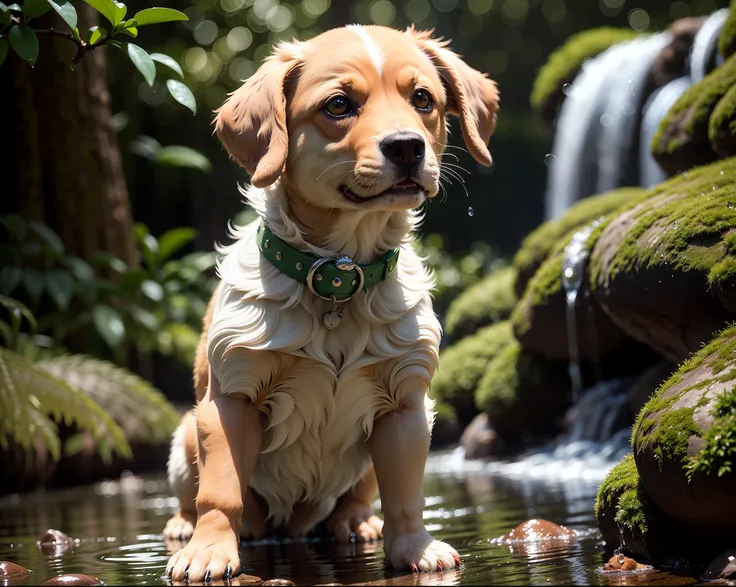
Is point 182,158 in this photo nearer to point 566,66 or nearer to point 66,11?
point 566,66

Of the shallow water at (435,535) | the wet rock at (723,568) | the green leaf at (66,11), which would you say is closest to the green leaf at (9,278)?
the shallow water at (435,535)

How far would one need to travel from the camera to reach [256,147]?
3.56m

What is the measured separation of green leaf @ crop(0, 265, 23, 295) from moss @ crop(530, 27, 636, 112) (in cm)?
719

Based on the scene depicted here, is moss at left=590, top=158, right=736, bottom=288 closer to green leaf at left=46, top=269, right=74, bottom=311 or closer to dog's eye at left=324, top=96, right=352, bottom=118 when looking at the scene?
dog's eye at left=324, top=96, right=352, bottom=118

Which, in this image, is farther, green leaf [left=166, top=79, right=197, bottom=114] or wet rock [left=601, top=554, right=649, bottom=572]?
green leaf [left=166, top=79, right=197, bottom=114]

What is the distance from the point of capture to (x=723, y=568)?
9.46 ft

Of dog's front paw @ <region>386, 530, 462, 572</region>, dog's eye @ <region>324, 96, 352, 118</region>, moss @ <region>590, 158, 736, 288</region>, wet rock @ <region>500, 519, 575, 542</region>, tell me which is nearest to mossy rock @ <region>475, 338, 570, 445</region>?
moss @ <region>590, 158, 736, 288</region>

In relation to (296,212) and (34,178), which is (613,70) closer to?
(34,178)

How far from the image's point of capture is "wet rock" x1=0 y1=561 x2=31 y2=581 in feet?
11.8

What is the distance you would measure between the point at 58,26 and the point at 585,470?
5.74 metres

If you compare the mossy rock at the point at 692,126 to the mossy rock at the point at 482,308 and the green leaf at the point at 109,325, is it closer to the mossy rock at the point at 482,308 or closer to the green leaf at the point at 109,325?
the mossy rock at the point at 482,308

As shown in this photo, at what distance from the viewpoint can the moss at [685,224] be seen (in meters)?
4.39

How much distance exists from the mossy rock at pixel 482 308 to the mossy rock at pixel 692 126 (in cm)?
517

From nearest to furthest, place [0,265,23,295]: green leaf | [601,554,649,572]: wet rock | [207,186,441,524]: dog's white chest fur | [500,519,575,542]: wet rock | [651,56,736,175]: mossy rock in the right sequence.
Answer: [601,554,649,572]: wet rock
[207,186,441,524]: dog's white chest fur
[500,519,575,542]: wet rock
[651,56,736,175]: mossy rock
[0,265,23,295]: green leaf
